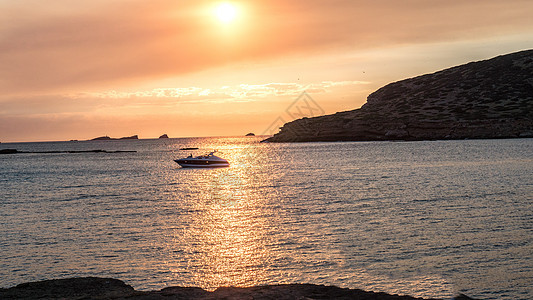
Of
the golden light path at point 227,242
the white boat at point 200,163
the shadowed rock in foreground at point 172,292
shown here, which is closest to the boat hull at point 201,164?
the white boat at point 200,163

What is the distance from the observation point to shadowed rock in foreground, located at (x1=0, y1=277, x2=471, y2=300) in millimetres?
13312

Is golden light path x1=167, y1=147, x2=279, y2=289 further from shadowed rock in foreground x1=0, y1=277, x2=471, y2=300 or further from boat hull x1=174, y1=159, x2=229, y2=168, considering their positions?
boat hull x1=174, y1=159, x2=229, y2=168

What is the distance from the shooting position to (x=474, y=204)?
33.9m

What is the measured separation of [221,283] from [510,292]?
961 cm

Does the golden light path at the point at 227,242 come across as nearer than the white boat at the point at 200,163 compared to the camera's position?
Yes

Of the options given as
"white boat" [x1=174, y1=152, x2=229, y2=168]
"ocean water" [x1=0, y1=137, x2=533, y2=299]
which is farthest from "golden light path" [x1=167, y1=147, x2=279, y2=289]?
"white boat" [x1=174, y1=152, x2=229, y2=168]

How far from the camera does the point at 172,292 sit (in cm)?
1384

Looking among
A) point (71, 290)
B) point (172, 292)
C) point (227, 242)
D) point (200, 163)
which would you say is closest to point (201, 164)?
point (200, 163)

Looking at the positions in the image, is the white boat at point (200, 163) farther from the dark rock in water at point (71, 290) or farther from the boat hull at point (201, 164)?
the dark rock in water at point (71, 290)

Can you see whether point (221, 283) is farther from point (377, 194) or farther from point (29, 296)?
point (377, 194)

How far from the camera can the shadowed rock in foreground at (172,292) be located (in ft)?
43.7

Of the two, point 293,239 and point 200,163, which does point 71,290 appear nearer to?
point 293,239

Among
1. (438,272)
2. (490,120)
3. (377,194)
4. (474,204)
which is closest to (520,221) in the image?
(474,204)

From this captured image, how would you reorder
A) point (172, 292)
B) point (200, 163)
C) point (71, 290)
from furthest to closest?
point (200, 163)
point (71, 290)
point (172, 292)
